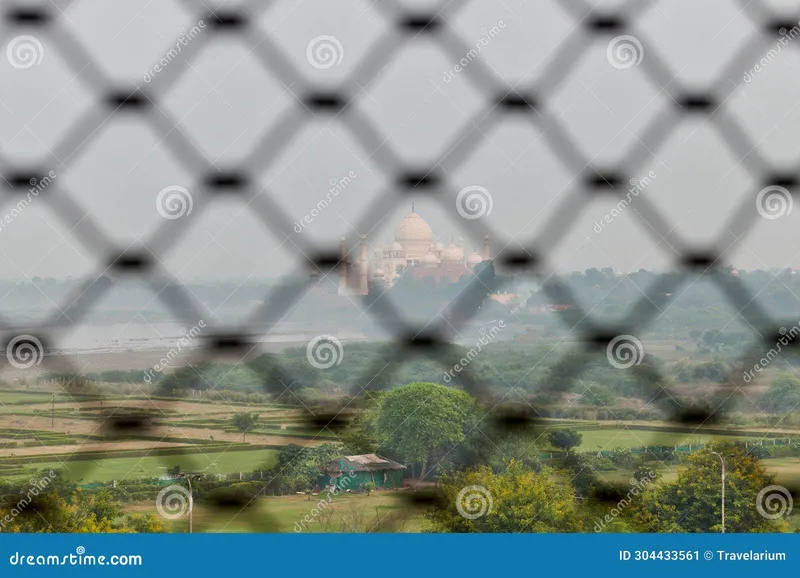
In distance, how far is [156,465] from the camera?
2094 millimetres

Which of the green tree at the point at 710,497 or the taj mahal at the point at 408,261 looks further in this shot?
the green tree at the point at 710,497

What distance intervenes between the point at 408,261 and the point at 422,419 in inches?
12.8

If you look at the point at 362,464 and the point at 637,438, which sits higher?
the point at 637,438

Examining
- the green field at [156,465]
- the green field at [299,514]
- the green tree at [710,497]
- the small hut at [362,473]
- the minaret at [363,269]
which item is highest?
the minaret at [363,269]

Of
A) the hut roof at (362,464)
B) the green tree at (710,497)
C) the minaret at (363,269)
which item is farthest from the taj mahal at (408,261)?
the green tree at (710,497)

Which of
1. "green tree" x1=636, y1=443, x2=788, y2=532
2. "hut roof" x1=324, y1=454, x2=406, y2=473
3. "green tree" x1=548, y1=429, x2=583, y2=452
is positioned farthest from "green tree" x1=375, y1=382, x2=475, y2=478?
"green tree" x1=636, y1=443, x2=788, y2=532

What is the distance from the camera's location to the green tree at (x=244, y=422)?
6.75 ft

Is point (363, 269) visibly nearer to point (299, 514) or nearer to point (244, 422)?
point (244, 422)

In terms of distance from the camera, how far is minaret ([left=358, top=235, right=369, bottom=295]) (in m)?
2.10

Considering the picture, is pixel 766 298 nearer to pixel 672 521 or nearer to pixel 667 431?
pixel 667 431

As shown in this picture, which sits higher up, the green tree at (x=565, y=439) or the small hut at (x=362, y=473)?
the green tree at (x=565, y=439)

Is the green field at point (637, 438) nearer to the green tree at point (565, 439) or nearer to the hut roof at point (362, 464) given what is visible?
the green tree at point (565, 439)

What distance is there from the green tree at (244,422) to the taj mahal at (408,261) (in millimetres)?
307

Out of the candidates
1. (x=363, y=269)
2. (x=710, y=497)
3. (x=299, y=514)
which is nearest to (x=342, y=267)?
(x=363, y=269)
